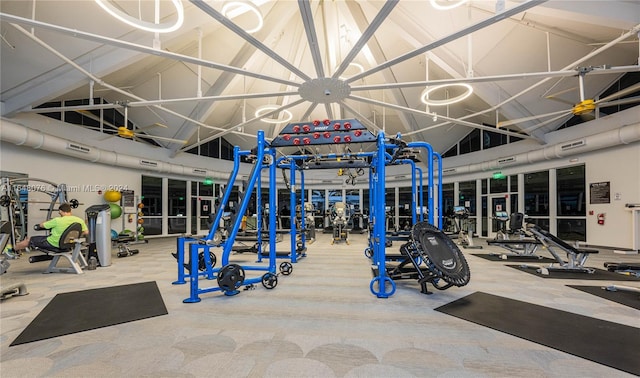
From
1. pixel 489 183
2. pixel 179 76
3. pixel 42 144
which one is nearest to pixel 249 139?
pixel 179 76

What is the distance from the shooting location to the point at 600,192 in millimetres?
8578

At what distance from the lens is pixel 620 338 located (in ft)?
8.29

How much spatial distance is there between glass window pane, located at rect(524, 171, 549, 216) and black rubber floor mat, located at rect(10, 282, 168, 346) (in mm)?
12039

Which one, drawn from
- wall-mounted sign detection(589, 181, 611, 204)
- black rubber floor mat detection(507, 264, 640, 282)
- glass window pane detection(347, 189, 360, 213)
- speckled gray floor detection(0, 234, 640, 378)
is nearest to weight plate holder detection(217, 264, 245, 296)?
speckled gray floor detection(0, 234, 640, 378)

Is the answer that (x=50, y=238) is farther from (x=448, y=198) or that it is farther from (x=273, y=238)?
(x=448, y=198)

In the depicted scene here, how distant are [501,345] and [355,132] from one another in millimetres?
3143

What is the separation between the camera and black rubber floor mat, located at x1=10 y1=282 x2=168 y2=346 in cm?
273

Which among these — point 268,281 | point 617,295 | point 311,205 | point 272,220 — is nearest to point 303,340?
point 268,281

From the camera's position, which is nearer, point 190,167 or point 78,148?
point 78,148

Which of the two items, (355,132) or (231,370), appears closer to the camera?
(231,370)

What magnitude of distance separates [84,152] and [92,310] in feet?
24.1

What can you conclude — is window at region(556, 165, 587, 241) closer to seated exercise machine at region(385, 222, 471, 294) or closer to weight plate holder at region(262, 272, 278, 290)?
seated exercise machine at region(385, 222, 471, 294)

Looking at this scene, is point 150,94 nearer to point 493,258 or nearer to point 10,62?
point 10,62

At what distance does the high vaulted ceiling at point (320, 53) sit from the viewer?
16.8 feet
